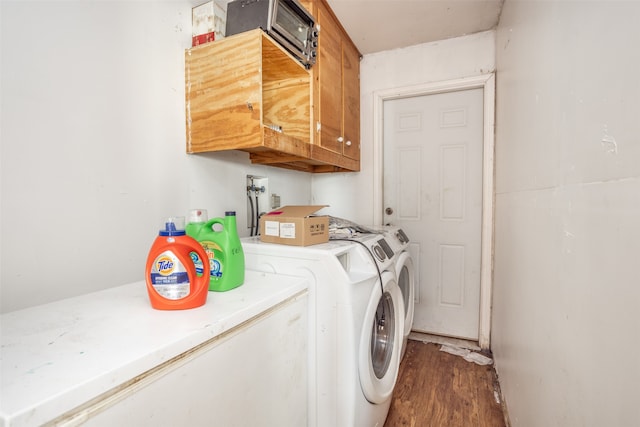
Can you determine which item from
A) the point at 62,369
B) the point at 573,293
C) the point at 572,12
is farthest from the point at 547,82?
the point at 62,369

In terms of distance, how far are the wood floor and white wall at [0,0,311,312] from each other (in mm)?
1537

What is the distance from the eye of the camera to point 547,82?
36.7 inches

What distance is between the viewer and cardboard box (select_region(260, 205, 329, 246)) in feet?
3.94

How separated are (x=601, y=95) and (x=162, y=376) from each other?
3.55 ft

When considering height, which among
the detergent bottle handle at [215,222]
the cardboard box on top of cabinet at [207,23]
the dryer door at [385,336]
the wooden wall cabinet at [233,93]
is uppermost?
the cardboard box on top of cabinet at [207,23]

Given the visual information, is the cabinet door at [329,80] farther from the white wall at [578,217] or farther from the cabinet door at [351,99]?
the white wall at [578,217]

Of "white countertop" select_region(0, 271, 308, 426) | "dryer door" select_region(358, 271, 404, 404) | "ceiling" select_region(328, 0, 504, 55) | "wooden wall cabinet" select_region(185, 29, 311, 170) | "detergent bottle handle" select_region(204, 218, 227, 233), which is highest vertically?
"ceiling" select_region(328, 0, 504, 55)

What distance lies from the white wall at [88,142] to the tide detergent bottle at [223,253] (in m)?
0.37

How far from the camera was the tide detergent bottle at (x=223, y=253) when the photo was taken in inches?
36.5

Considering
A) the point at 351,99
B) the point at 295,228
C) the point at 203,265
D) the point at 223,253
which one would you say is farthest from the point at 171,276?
the point at 351,99

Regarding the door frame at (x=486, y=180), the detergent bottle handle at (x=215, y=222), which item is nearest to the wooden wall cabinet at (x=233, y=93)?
the detergent bottle handle at (x=215, y=222)

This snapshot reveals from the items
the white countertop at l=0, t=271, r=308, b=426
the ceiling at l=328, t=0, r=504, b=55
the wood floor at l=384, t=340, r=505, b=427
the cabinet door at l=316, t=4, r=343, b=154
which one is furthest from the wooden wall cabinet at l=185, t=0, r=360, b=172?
the wood floor at l=384, t=340, r=505, b=427

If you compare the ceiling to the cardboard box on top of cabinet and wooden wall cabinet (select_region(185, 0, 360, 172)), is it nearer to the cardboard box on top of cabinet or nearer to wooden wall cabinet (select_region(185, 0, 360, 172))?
wooden wall cabinet (select_region(185, 0, 360, 172))

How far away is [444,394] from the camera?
5.51ft
